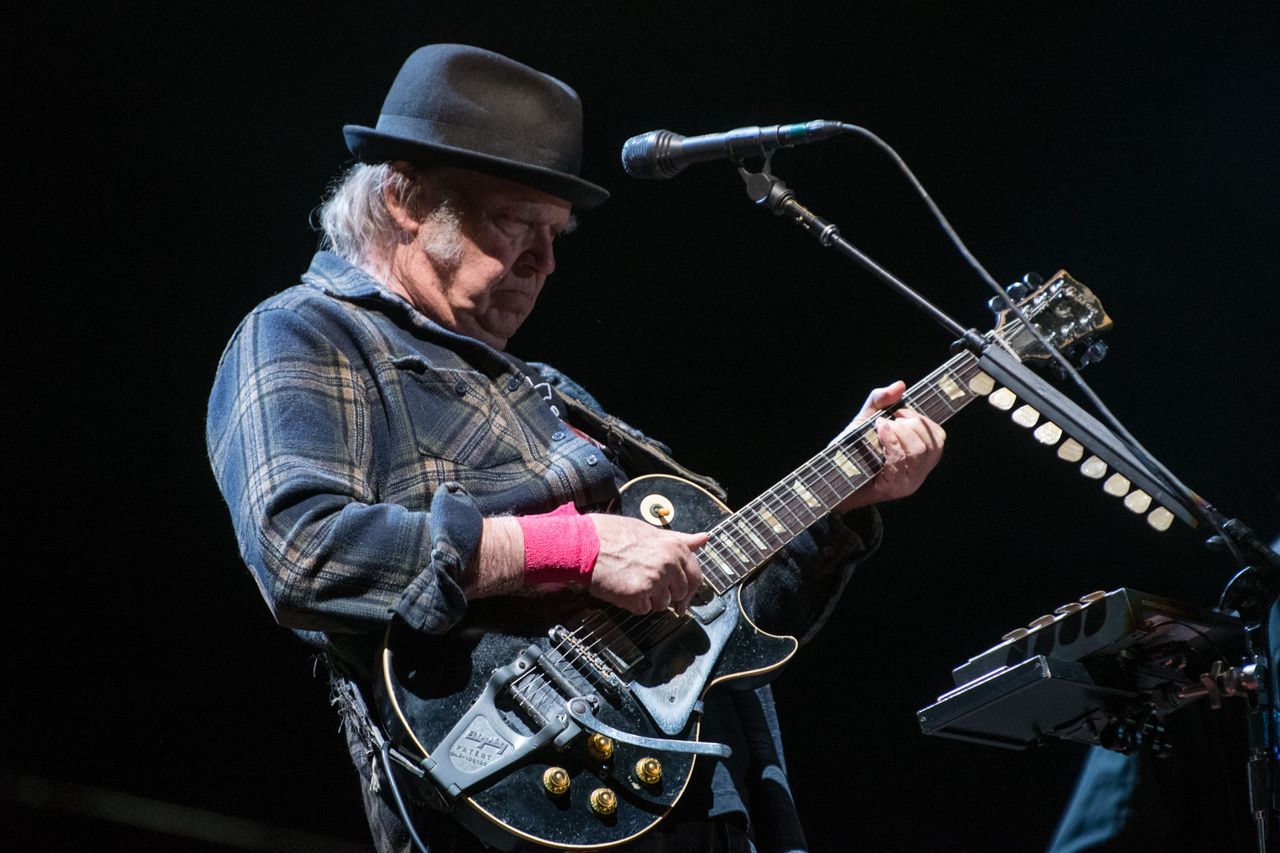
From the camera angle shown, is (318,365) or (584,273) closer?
(318,365)

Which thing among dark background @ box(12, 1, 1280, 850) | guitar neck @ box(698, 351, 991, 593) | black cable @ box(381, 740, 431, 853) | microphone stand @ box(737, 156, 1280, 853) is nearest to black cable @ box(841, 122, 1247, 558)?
microphone stand @ box(737, 156, 1280, 853)

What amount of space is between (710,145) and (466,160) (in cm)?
48

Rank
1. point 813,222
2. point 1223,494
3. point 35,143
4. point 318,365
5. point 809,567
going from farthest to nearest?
point 1223,494 < point 35,143 < point 809,567 < point 813,222 < point 318,365

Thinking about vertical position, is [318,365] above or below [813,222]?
below

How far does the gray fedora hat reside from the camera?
2447 mm

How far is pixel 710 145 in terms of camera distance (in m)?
2.31

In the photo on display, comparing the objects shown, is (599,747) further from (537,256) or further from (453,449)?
(537,256)

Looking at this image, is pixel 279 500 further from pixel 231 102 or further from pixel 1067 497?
pixel 1067 497

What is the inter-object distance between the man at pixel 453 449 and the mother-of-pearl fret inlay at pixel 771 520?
0.07 meters

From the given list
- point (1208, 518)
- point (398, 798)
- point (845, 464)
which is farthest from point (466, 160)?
point (1208, 518)

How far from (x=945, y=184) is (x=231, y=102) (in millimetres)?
2176

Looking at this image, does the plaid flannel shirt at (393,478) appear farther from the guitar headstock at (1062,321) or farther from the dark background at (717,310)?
the dark background at (717,310)

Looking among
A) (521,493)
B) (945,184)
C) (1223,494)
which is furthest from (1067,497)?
(521,493)

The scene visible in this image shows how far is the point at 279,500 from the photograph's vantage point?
75.9 inches
